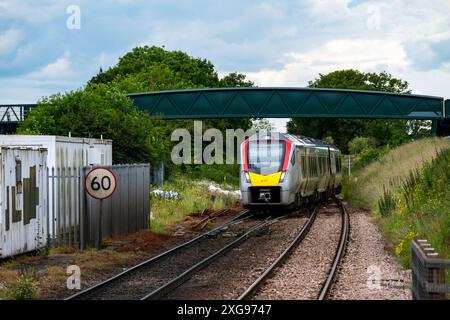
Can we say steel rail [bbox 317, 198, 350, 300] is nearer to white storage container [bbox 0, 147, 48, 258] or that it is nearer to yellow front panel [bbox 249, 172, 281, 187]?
yellow front panel [bbox 249, 172, 281, 187]

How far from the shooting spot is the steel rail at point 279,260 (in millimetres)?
13523

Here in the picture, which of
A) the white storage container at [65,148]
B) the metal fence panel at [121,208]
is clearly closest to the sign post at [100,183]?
the metal fence panel at [121,208]

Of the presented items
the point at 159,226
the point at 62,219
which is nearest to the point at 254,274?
the point at 62,219

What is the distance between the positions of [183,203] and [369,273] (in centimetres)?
1716

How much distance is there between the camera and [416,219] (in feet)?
66.2

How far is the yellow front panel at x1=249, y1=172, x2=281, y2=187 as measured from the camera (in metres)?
30.3

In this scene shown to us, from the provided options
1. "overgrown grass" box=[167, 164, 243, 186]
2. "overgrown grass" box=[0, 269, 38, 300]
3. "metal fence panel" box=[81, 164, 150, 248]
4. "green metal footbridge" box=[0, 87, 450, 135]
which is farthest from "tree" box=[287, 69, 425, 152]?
"overgrown grass" box=[0, 269, 38, 300]

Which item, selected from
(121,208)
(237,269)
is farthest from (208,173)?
(237,269)

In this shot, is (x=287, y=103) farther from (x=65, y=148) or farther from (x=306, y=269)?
(x=306, y=269)

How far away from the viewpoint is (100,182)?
1986cm

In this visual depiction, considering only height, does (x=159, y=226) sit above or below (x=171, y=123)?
below

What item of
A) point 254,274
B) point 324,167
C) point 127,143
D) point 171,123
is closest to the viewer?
point 254,274
